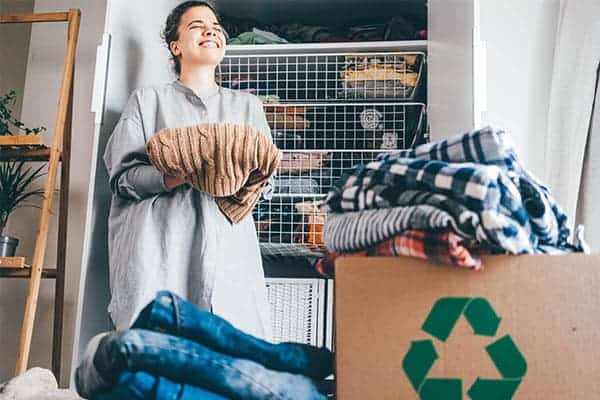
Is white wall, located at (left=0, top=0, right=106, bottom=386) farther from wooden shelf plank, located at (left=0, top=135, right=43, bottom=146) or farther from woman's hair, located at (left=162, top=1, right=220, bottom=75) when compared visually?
woman's hair, located at (left=162, top=1, right=220, bottom=75)

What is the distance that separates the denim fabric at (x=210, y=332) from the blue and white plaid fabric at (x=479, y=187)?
17 centimetres

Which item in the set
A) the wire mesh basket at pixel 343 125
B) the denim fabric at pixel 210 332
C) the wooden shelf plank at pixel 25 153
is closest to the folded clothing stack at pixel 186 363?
the denim fabric at pixel 210 332

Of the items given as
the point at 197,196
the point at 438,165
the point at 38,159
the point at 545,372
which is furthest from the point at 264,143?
the point at 38,159

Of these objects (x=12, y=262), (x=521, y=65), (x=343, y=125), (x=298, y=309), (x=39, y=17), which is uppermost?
(x=39, y=17)

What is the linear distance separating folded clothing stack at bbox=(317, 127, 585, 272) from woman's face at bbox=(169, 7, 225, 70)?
1.11m

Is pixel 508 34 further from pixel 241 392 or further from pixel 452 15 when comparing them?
pixel 241 392

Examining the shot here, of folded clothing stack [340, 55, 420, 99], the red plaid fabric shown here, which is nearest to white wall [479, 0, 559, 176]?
folded clothing stack [340, 55, 420, 99]

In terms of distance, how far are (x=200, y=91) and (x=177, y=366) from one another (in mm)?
1280

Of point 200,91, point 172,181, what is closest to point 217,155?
point 172,181

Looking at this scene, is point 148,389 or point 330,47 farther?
point 330,47

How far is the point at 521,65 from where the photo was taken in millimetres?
1822

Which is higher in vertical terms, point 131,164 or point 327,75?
point 327,75

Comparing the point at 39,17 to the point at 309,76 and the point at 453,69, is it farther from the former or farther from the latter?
the point at 453,69

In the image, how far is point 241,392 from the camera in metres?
0.62
